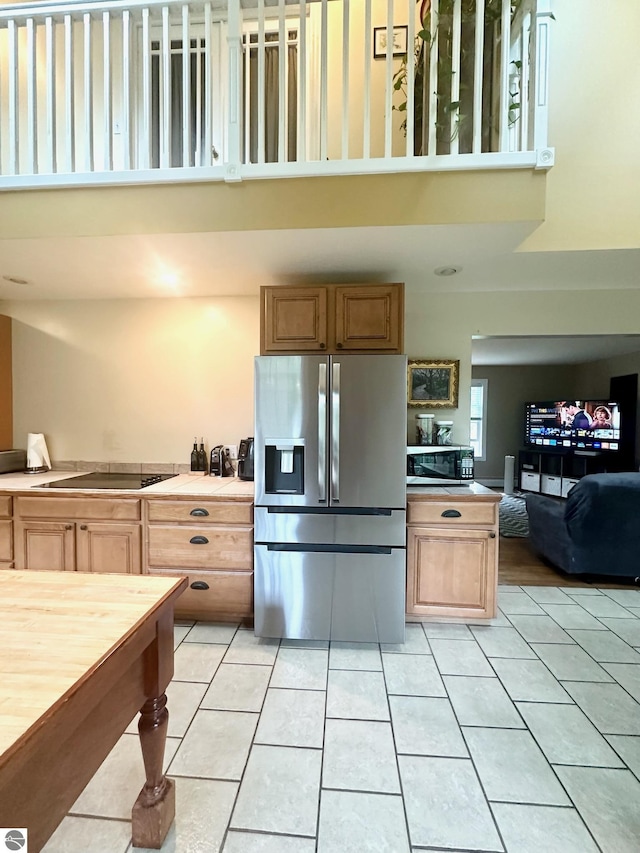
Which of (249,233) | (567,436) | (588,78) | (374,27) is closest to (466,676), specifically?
(249,233)

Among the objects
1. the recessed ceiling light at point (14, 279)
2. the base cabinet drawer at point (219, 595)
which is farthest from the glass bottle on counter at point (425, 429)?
the recessed ceiling light at point (14, 279)

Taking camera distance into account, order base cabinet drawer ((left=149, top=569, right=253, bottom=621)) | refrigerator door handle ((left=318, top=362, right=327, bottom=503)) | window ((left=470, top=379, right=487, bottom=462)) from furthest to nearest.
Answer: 1. window ((left=470, top=379, right=487, bottom=462))
2. base cabinet drawer ((left=149, top=569, right=253, bottom=621))
3. refrigerator door handle ((left=318, top=362, right=327, bottom=503))

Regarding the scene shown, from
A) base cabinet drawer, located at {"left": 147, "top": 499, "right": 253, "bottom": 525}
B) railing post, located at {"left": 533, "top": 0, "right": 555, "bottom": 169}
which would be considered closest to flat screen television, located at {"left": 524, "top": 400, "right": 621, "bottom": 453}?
railing post, located at {"left": 533, "top": 0, "right": 555, "bottom": 169}

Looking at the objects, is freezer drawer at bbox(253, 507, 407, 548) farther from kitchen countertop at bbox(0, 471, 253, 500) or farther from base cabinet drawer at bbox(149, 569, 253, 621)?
base cabinet drawer at bbox(149, 569, 253, 621)

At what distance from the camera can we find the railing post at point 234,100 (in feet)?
6.19

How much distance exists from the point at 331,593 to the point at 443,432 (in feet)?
4.89

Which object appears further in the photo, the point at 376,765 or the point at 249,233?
the point at 249,233

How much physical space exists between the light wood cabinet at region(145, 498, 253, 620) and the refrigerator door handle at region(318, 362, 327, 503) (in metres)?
0.50

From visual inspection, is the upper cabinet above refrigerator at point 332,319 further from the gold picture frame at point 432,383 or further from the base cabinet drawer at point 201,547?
the base cabinet drawer at point 201,547

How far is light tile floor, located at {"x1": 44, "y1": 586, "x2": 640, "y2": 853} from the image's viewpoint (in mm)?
1271

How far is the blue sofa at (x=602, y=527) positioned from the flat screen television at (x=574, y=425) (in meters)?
3.22

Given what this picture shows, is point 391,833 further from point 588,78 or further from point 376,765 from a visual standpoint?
point 588,78

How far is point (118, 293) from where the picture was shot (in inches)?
119

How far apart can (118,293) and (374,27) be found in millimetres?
2758
